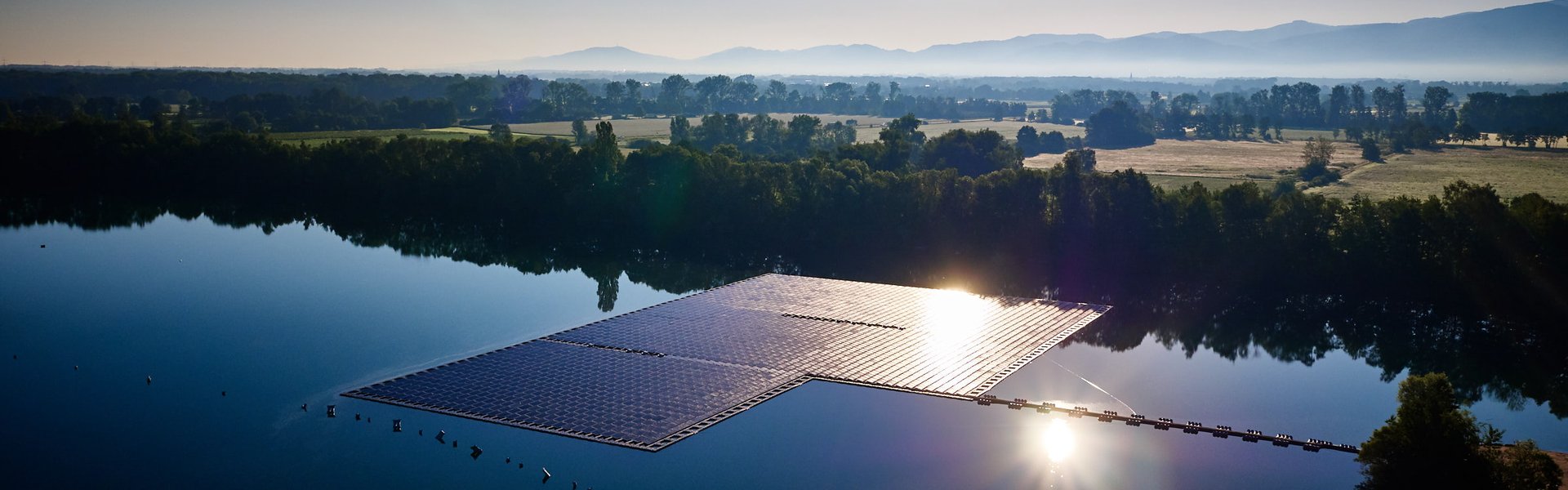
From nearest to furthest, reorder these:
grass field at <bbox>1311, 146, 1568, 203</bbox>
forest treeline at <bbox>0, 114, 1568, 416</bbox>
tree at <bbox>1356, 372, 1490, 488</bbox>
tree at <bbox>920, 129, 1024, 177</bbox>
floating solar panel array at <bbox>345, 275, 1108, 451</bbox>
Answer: tree at <bbox>1356, 372, 1490, 488</bbox>, floating solar panel array at <bbox>345, 275, 1108, 451</bbox>, forest treeline at <bbox>0, 114, 1568, 416</bbox>, grass field at <bbox>1311, 146, 1568, 203</bbox>, tree at <bbox>920, 129, 1024, 177</bbox>

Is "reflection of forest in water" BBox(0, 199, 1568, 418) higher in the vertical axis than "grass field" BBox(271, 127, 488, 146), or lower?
lower

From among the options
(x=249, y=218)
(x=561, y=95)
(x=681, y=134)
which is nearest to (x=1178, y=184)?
(x=681, y=134)

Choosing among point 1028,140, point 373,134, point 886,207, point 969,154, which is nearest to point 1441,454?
point 886,207

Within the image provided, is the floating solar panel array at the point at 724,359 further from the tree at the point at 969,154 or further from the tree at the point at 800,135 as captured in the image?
the tree at the point at 800,135

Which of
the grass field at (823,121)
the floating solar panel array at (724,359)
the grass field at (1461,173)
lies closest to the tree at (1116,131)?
the grass field at (823,121)

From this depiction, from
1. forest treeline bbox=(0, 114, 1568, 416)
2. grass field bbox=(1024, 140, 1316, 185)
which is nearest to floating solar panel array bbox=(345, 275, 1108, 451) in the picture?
forest treeline bbox=(0, 114, 1568, 416)

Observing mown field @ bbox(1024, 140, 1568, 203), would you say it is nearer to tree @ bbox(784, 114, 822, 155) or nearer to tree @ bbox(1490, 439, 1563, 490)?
tree @ bbox(784, 114, 822, 155)

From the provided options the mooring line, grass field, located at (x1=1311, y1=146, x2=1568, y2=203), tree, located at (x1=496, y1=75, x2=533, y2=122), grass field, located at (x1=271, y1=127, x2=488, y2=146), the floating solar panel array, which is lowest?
the mooring line

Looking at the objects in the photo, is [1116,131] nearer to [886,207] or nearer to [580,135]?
[580,135]
